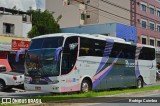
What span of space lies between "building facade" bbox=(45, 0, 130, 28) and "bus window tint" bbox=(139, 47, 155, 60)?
36661 millimetres

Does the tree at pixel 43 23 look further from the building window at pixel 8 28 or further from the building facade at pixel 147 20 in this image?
the building window at pixel 8 28

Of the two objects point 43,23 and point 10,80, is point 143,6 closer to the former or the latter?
point 43,23

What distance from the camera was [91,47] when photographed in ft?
74.1

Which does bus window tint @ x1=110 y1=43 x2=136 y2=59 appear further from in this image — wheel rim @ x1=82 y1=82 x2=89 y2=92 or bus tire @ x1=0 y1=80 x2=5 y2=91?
bus tire @ x1=0 y1=80 x2=5 y2=91

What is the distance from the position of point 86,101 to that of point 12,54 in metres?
24.6

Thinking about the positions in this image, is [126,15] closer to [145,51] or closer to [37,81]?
[145,51]

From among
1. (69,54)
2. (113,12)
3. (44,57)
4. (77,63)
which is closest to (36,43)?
(44,57)

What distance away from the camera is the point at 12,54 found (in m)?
40.3

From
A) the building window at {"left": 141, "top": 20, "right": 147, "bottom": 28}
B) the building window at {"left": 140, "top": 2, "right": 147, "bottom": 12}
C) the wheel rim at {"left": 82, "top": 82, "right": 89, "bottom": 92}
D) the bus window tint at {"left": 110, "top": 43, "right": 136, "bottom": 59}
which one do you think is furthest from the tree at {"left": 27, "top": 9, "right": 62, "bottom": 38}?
the wheel rim at {"left": 82, "top": 82, "right": 89, "bottom": 92}

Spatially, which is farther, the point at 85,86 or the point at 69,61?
the point at 85,86

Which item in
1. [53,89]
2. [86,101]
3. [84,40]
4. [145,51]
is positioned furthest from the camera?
[145,51]

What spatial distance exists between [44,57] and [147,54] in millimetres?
12172

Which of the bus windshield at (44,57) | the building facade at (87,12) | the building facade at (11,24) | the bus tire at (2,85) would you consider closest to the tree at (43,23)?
the building facade at (87,12)

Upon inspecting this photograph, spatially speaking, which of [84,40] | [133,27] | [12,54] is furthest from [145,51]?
[133,27]
